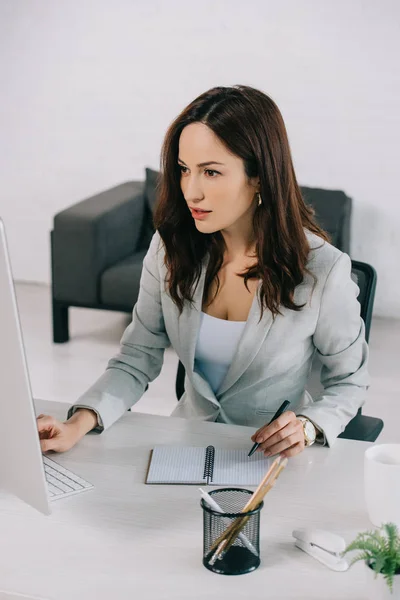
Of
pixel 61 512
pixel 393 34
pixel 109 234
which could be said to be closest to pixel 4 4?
pixel 109 234

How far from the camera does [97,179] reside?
533 cm

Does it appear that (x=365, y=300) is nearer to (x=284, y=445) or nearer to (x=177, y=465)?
(x=284, y=445)

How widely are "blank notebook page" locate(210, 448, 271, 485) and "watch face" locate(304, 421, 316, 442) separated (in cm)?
10

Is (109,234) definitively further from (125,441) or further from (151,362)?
(125,441)

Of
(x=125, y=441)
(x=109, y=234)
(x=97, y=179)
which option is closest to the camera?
(x=125, y=441)

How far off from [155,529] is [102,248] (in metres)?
3.02

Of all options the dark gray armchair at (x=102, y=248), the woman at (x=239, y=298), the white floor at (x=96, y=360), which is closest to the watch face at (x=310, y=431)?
the woman at (x=239, y=298)

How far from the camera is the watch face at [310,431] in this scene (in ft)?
6.03

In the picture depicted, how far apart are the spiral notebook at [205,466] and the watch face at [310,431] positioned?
10cm

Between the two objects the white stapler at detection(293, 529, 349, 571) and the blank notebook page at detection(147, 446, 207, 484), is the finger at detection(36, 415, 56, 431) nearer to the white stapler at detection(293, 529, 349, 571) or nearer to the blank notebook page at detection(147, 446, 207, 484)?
the blank notebook page at detection(147, 446, 207, 484)

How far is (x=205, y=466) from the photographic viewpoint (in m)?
1.76

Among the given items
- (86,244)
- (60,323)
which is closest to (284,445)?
(86,244)

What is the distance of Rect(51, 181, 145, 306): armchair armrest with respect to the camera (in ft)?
14.6

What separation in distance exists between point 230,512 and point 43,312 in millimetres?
3720
